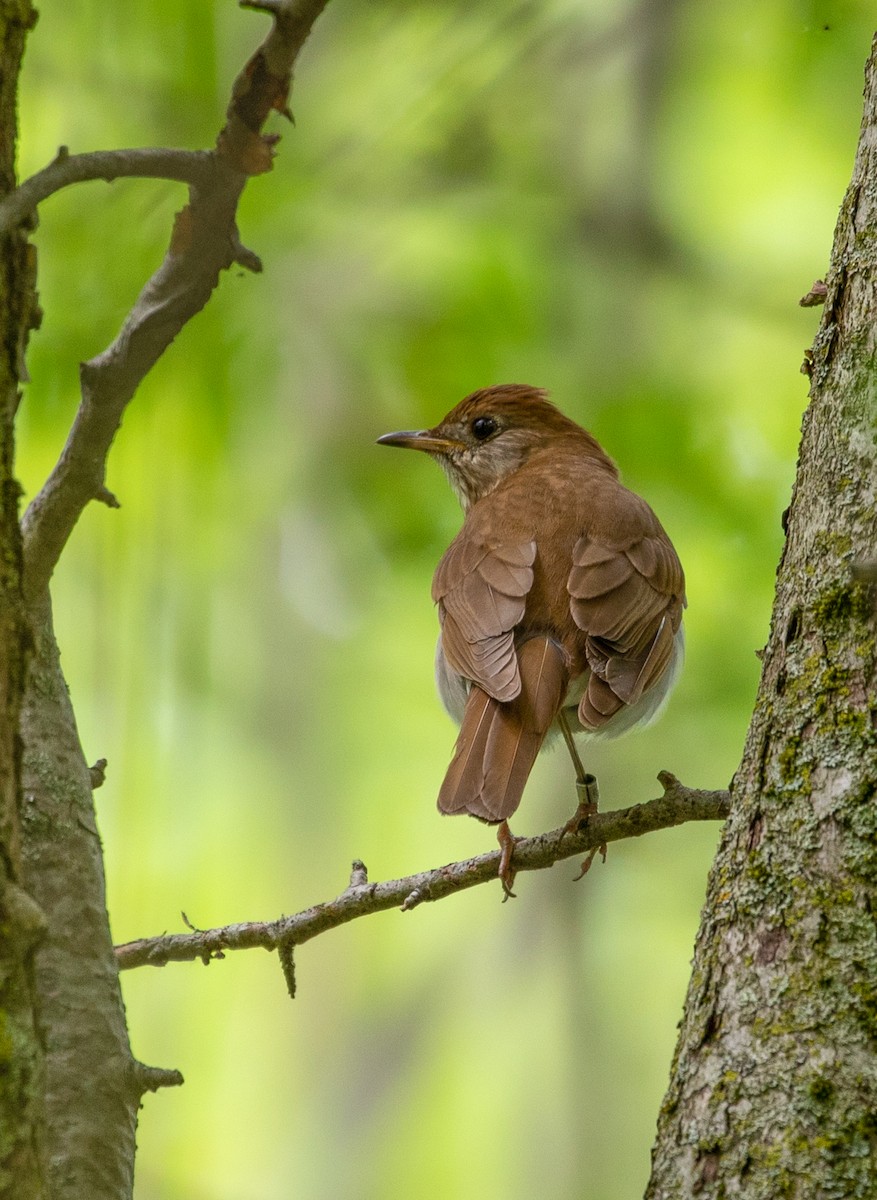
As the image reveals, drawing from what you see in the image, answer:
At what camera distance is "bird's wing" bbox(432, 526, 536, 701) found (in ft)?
15.6

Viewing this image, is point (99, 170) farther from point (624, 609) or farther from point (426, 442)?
point (426, 442)

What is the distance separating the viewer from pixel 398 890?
11.8 ft

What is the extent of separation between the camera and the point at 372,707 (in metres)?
8.87

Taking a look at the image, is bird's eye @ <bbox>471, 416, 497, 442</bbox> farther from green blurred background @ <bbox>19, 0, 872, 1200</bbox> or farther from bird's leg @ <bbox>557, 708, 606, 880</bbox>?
bird's leg @ <bbox>557, 708, 606, 880</bbox>

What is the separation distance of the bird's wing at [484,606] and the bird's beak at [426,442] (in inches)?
44.9

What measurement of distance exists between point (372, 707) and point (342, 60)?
153 inches

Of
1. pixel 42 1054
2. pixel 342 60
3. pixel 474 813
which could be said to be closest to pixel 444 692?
pixel 474 813

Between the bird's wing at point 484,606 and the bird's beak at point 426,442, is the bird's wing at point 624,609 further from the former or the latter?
the bird's beak at point 426,442

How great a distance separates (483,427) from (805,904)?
4.52m

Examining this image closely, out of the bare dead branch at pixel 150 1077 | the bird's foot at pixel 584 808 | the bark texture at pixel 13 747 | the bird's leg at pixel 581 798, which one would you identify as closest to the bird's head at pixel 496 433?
the bird's leg at pixel 581 798

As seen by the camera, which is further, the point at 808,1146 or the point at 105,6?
the point at 105,6

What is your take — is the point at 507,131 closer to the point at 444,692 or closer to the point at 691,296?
the point at 691,296

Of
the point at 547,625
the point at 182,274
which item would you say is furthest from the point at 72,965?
the point at 547,625

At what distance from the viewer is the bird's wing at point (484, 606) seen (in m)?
4.77
